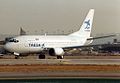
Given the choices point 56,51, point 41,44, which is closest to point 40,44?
point 41,44

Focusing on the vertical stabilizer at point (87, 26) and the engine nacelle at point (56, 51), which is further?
the vertical stabilizer at point (87, 26)

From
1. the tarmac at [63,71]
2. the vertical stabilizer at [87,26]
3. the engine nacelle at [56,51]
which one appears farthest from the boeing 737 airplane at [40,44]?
the tarmac at [63,71]

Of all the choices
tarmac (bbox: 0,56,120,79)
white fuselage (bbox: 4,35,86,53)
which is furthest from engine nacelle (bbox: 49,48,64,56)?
tarmac (bbox: 0,56,120,79)

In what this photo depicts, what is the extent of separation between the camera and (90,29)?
8719 centimetres

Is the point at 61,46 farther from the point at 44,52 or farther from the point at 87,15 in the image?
the point at 87,15

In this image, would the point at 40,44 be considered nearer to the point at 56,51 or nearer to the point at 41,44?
the point at 41,44

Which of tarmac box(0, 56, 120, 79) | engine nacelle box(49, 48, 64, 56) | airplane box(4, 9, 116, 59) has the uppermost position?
airplane box(4, 9, 116, 59)

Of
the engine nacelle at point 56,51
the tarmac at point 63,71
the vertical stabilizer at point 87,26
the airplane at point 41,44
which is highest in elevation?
the vertical stabilizer at point 87,26

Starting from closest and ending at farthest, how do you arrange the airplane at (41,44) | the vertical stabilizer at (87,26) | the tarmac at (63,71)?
the tarmac at (63,71) → the airplane at (41,44) → the vertical stabilizer at (87,26)

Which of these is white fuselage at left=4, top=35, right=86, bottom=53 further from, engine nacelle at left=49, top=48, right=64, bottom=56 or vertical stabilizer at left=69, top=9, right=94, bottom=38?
vertical stabilizer at left=69, top=9, right=94, bottom=38

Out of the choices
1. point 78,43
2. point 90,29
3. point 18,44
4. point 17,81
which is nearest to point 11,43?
point 18,44

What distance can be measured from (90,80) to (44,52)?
2137 inches

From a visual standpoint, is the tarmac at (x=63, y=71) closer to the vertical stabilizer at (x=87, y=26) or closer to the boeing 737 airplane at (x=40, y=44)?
the boeing 737 airplane at (x=40, y=44)

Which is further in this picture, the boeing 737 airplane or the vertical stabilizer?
the vertical stabilizer
